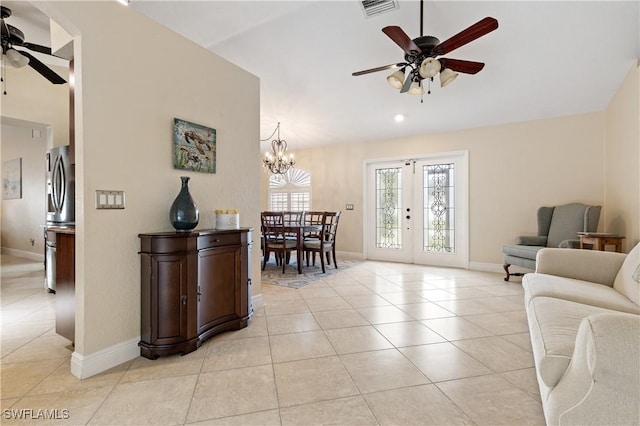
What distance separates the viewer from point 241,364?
2.00m

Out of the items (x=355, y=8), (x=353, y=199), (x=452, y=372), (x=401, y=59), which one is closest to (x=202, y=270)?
(x=452, y=372)

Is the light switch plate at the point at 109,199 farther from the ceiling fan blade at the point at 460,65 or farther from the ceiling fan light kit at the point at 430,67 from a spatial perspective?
the ceiling fan blade at the point at 460,65

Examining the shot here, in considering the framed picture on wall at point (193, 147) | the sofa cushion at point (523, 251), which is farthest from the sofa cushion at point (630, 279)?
the framed picture on wall at point (193, 147)

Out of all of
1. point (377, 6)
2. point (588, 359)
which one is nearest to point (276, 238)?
point (377, 6)

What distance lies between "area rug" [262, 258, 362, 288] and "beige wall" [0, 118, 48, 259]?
4.86 meters

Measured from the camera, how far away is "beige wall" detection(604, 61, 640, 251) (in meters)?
3.17

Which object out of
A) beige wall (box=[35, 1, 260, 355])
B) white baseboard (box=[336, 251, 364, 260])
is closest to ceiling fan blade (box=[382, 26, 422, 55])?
beige wall (box=[35, 1, 260, 355])

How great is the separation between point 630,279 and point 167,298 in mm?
3196

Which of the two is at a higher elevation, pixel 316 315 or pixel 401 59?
pixel 401 59

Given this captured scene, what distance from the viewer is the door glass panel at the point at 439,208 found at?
5.41 m

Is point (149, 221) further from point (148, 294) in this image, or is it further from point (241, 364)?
point (241, 364)

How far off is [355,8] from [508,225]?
3972 millimetres

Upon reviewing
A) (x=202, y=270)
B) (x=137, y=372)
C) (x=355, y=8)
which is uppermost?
(x=355, y=8)

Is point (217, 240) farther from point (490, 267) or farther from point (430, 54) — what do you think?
point (490, 267)
